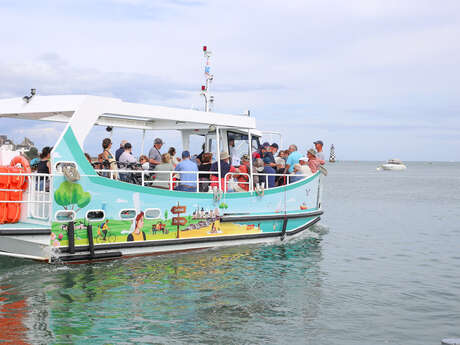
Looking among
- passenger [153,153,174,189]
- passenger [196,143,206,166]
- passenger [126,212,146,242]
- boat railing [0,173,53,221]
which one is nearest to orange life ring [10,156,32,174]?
boat railing [0,173,53,221]

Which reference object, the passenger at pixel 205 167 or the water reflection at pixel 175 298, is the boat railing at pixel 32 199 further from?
the passenger at pixel 205 167

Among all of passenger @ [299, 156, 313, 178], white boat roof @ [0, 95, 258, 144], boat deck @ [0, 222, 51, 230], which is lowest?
boat deck @ [0, 222, 51, 230]

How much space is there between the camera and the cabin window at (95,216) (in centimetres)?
920

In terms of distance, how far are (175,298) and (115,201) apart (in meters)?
2.41

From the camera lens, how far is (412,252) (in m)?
13.9

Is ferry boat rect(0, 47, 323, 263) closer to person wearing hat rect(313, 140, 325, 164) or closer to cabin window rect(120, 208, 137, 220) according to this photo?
cabin window rect(120, 208, 137, 220)

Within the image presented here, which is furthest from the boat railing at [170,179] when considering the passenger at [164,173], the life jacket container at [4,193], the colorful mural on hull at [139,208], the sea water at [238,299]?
the life jacket container at [4,193]

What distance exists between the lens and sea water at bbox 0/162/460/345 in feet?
22.0

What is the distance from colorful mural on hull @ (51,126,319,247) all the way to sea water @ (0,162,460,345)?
0.60 metres

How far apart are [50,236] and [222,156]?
4290 millimetres

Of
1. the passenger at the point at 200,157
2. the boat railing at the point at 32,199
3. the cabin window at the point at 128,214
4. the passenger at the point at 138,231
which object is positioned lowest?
the passenger at the point at 138,231

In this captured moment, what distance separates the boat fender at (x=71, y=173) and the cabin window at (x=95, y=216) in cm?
75

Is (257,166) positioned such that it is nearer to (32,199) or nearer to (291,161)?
(291,161)

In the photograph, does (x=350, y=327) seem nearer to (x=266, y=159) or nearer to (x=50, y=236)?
(x=50, y=236)
